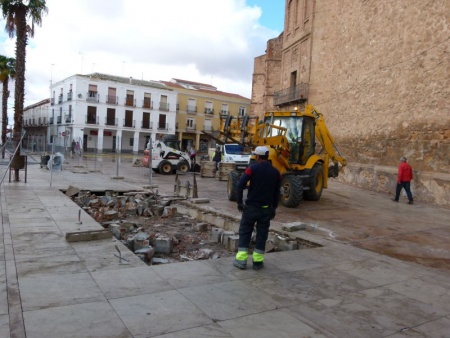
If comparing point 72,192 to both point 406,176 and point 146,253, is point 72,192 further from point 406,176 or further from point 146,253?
point 406,176

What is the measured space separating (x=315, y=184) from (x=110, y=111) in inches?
1623

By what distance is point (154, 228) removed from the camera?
8.23 m

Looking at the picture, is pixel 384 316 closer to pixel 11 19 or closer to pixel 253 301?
pixel 253 301

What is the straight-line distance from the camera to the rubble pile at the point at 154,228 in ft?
20.2

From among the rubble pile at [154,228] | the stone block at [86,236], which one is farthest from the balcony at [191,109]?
the stone block at [86,236]

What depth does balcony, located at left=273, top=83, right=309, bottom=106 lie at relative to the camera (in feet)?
75.7

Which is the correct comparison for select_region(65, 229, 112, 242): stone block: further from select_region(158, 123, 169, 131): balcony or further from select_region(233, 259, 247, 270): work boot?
select_region(158, 123, 169, 131): balcony

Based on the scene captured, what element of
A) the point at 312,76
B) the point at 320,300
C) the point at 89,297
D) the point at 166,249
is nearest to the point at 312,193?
the point at 166,249

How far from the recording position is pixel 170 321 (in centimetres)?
328

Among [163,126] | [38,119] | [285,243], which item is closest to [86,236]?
[285,243]

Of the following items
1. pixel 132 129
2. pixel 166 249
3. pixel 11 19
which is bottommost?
pixel 166 249

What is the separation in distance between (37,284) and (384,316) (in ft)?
11.3

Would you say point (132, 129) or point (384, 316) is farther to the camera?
point (132, 129)

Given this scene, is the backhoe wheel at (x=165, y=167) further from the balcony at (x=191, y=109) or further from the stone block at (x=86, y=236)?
the balcony at (x=191, y=109)
